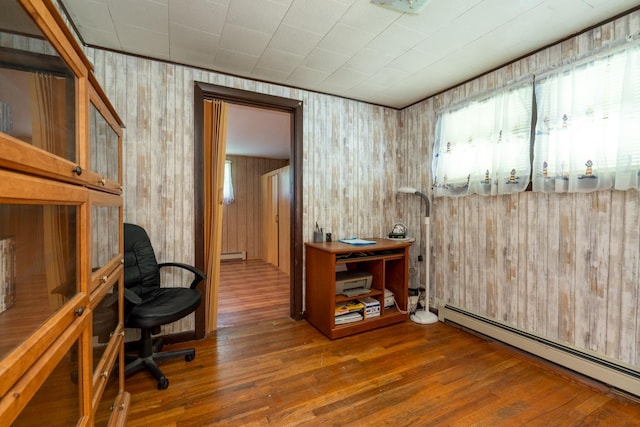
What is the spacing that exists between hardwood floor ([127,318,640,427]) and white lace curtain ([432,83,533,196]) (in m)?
1.42

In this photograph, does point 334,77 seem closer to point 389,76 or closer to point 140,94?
point 389,76

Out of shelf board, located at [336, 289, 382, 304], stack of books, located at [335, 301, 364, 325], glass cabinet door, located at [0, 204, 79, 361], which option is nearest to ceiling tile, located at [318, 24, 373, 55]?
glass cabinet door, located at [0, 204, 79, 361]

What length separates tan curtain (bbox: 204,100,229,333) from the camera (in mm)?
2543

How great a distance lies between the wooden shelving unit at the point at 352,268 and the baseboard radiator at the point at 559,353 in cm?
62

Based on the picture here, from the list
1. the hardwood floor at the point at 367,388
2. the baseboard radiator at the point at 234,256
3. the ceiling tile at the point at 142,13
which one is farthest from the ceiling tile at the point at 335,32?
the baseboard radiator at the point at 234,256

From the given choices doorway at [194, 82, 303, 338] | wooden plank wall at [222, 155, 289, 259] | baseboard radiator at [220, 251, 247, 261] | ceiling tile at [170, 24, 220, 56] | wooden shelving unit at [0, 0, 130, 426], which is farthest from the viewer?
wooden plank wall at [222, 155, 289, 259]

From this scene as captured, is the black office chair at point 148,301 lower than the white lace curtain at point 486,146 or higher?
lower

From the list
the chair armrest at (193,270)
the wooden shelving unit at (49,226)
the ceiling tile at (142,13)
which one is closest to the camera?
the wooden shelving unit at (49,226)

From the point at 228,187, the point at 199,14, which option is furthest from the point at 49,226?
the point at 228,187

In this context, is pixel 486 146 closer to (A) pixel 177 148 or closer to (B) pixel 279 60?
(B) pixel 279 60

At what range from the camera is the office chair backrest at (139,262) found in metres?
2.03

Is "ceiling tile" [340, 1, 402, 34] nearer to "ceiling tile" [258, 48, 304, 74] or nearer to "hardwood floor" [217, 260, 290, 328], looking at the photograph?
"ceiling tile" [258, 48, 304, 74]

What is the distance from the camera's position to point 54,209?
80 centimetres

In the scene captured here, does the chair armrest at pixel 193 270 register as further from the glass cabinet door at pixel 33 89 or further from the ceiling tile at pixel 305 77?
the ceiling tile at pixel 305 77
